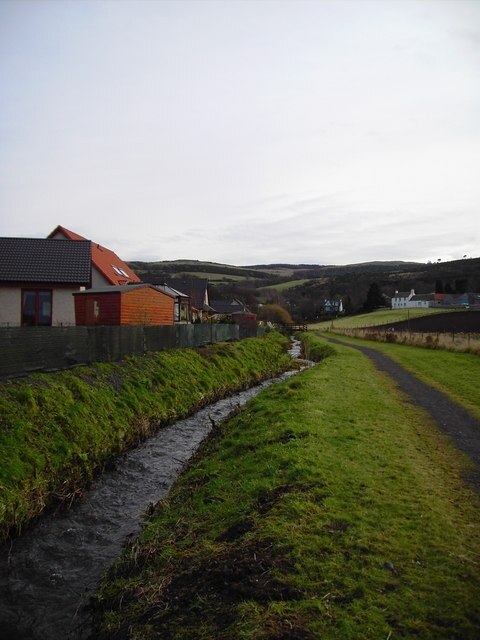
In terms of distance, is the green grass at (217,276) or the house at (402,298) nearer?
the house at (402,298)

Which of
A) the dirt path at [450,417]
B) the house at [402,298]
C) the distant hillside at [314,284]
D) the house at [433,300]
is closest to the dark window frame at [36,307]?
the dirt path at [450,417]

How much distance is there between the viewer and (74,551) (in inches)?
253

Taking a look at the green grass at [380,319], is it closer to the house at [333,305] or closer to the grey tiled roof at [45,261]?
the house at [333,305]

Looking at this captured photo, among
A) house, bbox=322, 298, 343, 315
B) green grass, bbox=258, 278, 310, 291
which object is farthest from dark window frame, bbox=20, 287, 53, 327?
green grass, bbox=258, 278, 310, 291

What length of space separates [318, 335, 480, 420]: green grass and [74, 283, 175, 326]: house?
13.3m

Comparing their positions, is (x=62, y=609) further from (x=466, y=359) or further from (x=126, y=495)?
(x=466, y=359)

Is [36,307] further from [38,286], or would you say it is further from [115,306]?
[115,306]

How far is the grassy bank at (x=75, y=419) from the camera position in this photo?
24.7ft

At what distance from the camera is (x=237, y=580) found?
14.7 ft

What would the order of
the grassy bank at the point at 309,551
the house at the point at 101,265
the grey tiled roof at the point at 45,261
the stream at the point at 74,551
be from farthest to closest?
the house at the point at 101,265, the grey tiled roof at the point at 45,261, the stream at the point at 74,551, the grassy bank at the point at 309,551

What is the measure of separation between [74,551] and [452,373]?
16.4m

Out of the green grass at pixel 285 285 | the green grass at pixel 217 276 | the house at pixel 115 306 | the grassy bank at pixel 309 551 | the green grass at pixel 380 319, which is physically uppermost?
the green grass at pixel 217 276

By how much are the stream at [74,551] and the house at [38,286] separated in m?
14.9

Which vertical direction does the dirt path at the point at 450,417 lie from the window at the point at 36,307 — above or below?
below
